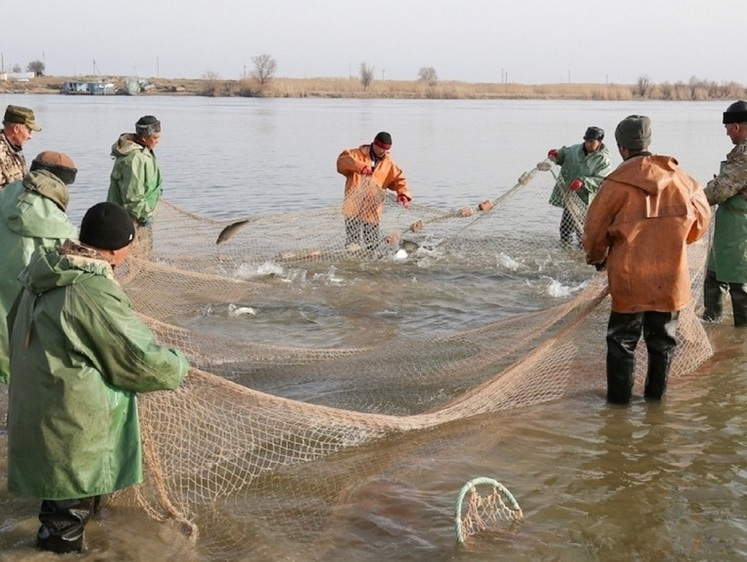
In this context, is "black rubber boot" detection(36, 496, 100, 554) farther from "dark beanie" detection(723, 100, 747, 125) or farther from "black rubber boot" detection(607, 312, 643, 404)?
"dark beanie" detection(723, 100, 747, 125)

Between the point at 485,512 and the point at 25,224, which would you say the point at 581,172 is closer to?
the point at 485,512

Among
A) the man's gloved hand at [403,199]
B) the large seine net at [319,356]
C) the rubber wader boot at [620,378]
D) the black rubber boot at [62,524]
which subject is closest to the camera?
the black rubber boot at [62,524]

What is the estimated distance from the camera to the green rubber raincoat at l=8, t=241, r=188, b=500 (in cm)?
288

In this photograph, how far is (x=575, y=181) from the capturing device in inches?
389

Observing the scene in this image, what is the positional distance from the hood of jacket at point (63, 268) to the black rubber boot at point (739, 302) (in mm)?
5314

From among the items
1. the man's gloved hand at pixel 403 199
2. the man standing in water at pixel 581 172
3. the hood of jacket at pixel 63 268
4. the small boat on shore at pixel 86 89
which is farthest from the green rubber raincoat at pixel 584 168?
the small boat on shore at pixel 86 89

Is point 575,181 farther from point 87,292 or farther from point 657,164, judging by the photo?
point 87,292

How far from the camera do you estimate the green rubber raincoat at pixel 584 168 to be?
10156 millimetres

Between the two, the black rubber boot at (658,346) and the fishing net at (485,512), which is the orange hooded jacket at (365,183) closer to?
the black rubber boot at (658,346)

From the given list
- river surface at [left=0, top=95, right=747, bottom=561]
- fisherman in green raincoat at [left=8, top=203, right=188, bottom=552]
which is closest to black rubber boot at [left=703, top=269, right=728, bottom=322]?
river surface at [left=0, top=95, right=747, bottom=561]

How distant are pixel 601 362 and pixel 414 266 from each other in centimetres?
418

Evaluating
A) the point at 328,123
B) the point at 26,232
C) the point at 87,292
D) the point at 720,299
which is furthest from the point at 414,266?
the point at 328,123

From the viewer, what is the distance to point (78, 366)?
2.93m

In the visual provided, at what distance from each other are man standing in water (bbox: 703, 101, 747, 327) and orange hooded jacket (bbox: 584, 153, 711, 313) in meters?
1.54
